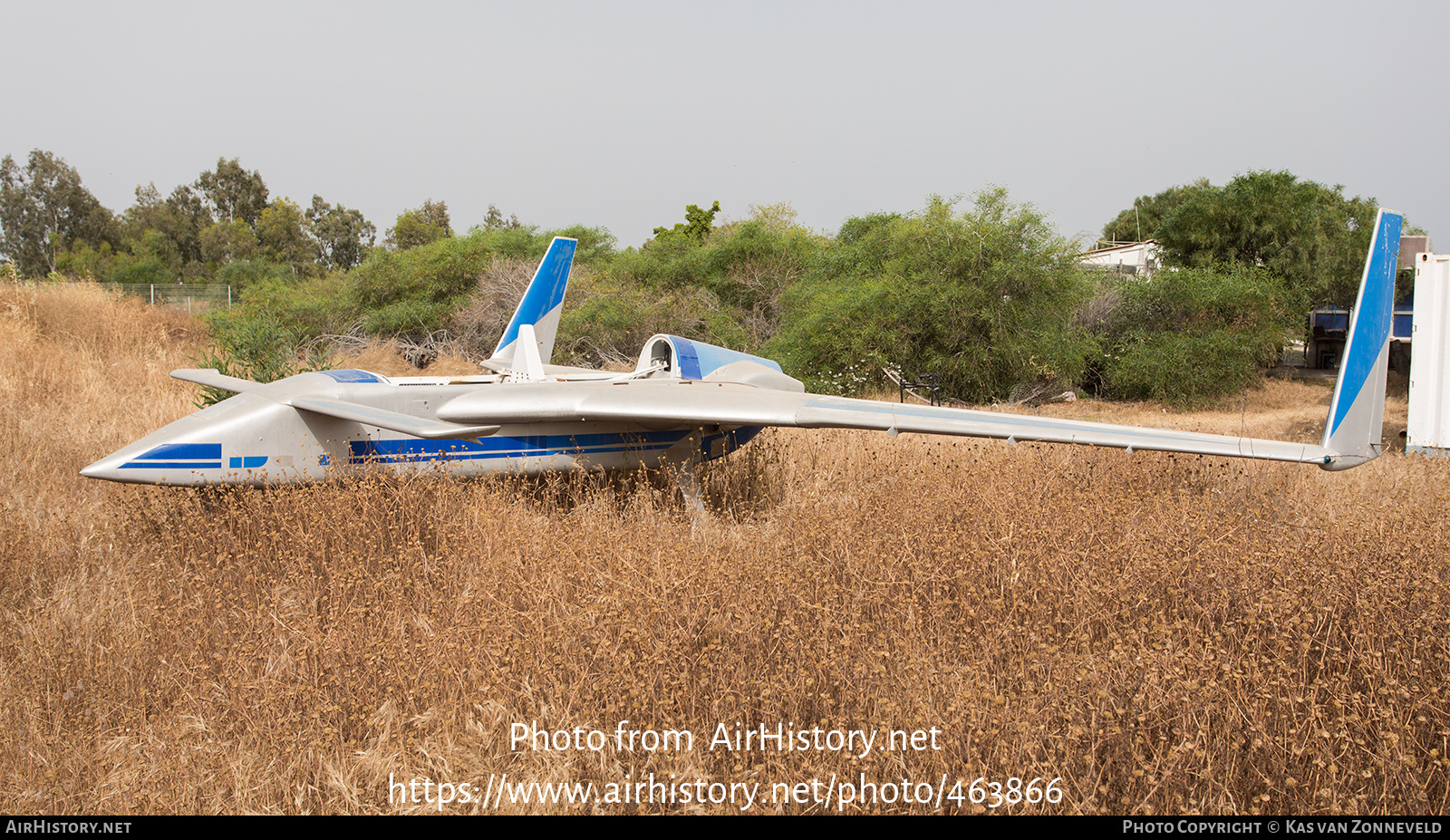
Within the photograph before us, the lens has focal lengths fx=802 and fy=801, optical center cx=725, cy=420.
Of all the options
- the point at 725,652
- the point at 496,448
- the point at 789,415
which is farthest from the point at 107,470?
the point at 789,415

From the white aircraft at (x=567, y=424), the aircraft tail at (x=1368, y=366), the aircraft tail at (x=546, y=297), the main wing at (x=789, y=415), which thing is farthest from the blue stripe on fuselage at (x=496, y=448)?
the aircraft tail at (x=1368, y=366)

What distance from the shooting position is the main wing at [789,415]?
5.70 metres

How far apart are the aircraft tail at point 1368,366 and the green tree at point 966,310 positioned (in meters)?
12.0

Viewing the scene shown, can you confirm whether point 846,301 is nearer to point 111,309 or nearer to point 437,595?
point 437,595

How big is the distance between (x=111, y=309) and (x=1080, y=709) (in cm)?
2161

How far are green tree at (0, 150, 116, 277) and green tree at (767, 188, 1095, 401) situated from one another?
78071 mm

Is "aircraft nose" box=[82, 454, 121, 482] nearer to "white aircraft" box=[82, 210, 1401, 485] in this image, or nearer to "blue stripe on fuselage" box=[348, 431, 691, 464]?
"white aircraft" box=[82, 210, 1401, 485]

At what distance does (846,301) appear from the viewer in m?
19.0

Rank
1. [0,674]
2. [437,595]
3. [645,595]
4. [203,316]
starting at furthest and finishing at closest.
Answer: [203,316] < [437,595] < [645,595] < [0,674]

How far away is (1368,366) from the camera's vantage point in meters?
5.96

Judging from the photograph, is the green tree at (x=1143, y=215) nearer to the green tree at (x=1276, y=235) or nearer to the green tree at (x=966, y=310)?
the green tree at (x=1276, y=235)

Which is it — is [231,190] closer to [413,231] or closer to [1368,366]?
[413,231]

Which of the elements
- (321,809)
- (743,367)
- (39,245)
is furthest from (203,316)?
(39,245)

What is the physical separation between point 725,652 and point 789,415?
248 cm
